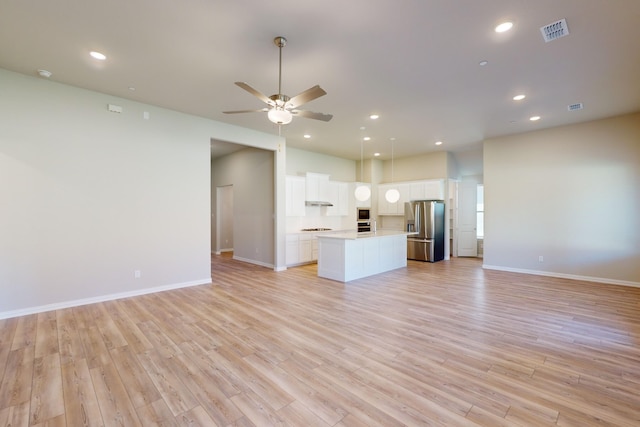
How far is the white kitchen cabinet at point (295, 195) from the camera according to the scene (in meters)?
7.29

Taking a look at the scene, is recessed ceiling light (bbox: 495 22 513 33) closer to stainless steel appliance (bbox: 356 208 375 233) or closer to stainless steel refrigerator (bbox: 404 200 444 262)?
stainless steel refrigerator (bbox: 404 200 444 262)

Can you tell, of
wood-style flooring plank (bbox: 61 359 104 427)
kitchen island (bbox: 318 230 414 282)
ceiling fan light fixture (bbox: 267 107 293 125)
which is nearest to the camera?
wood-style flooring plank (bbox: 61 359 104 427)

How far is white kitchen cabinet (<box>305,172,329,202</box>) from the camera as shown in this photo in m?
7.76

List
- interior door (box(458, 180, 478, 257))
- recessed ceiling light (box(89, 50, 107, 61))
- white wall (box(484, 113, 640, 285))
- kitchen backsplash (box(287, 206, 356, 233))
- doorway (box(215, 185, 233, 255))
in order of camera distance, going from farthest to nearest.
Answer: doorway (box(215, 185, 233, 255)), interior door (box(458, 180, 478, 257)), kitchen backsplash (box(287, 206, 356, 233)), white wall (box(484, 113, 640, 285)), recessed ceiling light (box(89, 50, 107, 61))

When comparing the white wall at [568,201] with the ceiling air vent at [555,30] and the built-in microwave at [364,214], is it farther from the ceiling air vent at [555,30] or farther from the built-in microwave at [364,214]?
the ceiling air vent at [555,30]

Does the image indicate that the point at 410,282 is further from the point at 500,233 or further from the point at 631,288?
the point at 631,288

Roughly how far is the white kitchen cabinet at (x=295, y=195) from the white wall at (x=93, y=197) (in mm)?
2270

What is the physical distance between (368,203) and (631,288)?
6.13m

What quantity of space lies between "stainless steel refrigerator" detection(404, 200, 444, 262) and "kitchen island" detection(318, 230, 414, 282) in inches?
67.4

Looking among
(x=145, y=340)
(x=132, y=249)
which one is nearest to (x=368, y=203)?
(x=132, y=249)

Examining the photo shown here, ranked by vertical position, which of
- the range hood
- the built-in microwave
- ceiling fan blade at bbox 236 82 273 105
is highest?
ceiling fan blade at bbox 236 82 273 105

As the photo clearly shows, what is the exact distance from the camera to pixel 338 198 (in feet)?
28.3

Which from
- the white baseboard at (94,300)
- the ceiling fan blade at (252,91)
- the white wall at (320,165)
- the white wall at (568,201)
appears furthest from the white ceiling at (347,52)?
the white baseboard at (94,300)

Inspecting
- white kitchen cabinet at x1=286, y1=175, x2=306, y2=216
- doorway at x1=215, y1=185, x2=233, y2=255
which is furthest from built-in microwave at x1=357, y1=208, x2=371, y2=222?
doorway at x1=215, y1=185, x2=233, y2=255
